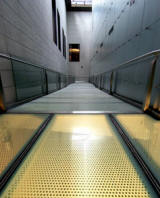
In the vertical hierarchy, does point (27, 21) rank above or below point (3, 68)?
above

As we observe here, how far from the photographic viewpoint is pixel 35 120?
1295mm

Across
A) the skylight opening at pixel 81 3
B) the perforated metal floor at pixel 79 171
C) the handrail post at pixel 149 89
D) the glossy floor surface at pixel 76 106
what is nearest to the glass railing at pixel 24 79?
the glossy floor surface at pixel 76 106

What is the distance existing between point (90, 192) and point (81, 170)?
0.13 m

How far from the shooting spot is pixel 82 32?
12.8 metres

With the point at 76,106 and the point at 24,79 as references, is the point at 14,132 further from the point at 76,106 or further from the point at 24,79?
the point at 24,79

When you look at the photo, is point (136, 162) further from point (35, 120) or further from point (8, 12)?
point (8, 12)

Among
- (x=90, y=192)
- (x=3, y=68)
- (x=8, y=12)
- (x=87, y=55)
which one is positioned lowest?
(x=90, y=192)

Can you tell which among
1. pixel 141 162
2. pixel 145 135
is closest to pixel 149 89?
pixel 145 135

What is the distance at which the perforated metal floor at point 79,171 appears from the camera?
1.70ft

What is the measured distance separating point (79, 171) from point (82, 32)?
15111 millimetres

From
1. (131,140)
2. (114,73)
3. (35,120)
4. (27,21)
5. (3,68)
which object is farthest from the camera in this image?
(114,73)

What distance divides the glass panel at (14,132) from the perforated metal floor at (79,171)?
14 centimetres

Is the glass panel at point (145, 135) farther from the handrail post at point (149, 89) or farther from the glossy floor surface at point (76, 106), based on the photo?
the glossy floor surface at point (76, 106)

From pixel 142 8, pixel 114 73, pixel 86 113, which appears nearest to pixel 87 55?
pixel 114 73
